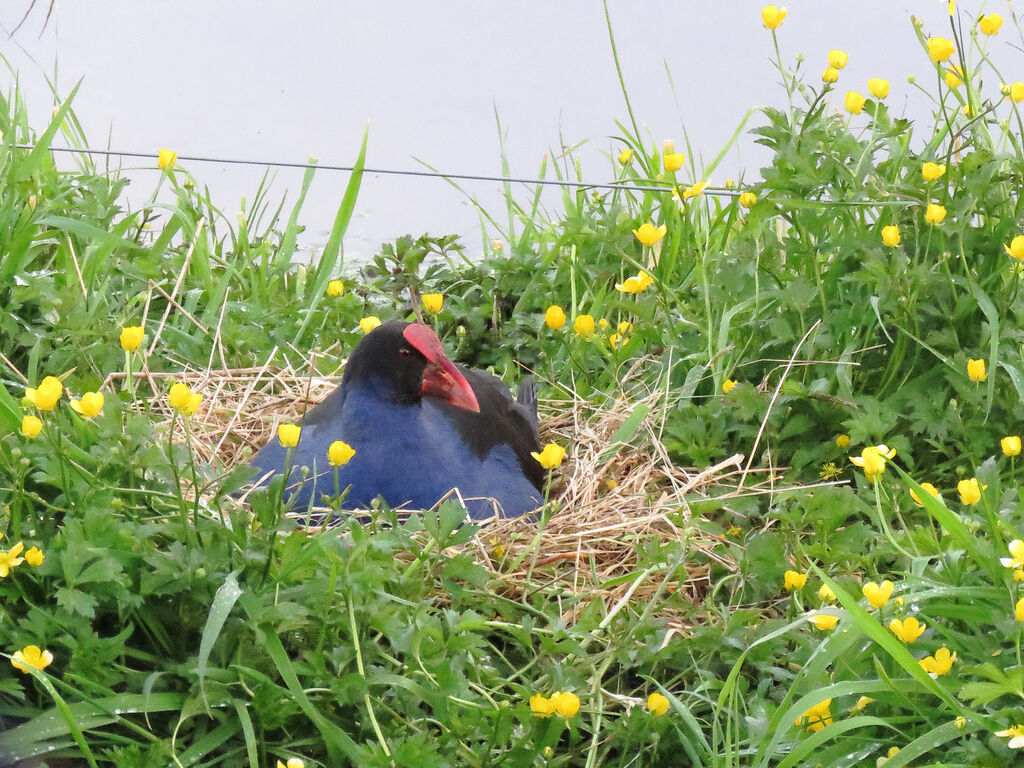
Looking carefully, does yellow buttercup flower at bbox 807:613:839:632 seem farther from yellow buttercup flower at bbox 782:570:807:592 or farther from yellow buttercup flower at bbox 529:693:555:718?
yellow buttercup flower at bbox 529:693:555:718

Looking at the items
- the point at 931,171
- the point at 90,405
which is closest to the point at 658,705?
the point at 90,405

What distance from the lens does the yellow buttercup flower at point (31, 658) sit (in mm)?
1772

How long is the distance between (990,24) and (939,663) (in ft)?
5.91

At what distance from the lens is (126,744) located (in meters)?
1.91

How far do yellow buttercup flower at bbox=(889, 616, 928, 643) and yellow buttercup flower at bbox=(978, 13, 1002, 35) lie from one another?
5.63 feet

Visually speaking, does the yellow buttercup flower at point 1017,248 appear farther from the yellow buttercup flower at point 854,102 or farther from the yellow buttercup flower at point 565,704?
the yellow buttercup flower at point 565,704

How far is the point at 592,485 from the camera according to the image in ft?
10.1

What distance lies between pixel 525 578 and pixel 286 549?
851 millimetres

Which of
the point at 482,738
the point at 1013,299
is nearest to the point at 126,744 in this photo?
the point at 482,738

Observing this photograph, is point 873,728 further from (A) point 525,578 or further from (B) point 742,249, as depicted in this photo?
(B) point 742,249

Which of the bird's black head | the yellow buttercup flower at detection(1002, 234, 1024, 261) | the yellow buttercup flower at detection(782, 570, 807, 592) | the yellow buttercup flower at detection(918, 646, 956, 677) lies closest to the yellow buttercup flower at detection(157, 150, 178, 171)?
the bird's black head

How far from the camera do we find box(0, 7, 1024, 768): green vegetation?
1931 mm

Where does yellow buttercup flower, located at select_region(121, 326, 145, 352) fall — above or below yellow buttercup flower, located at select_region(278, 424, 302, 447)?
above

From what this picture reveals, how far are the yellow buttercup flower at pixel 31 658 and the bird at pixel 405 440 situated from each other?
99cm
